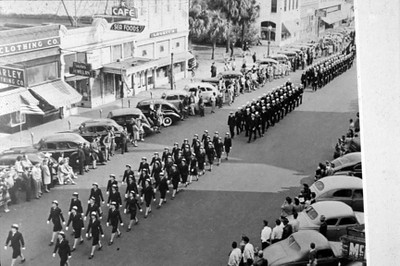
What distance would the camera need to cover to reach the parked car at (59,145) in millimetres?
15820

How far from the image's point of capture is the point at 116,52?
24750 millimetres

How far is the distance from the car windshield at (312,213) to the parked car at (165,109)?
9899 millimetres

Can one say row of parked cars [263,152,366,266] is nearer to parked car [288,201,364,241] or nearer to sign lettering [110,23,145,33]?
parked car [288,201,364,241]

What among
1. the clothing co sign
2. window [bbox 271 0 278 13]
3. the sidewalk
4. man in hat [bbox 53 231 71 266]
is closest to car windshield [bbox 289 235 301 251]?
man in hat [bbox 53 231 71 266]

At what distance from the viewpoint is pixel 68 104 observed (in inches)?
815

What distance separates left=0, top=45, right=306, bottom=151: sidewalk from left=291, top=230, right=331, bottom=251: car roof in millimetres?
9118

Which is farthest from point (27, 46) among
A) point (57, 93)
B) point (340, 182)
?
point (340, 182)

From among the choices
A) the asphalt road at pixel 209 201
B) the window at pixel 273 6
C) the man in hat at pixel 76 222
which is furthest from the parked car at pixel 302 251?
the window at pixel 273 6

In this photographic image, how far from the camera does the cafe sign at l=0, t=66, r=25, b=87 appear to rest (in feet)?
46.1

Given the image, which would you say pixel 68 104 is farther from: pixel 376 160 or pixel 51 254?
pixel 376 160

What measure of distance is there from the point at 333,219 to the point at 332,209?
0.28 m

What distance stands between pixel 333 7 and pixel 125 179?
1090 cm

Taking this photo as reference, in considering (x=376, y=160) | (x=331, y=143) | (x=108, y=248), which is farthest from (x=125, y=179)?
(x=376, y=160)

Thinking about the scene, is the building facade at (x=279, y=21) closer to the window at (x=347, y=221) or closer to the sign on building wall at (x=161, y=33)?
the sign on building wall at (x=161, y=33)
